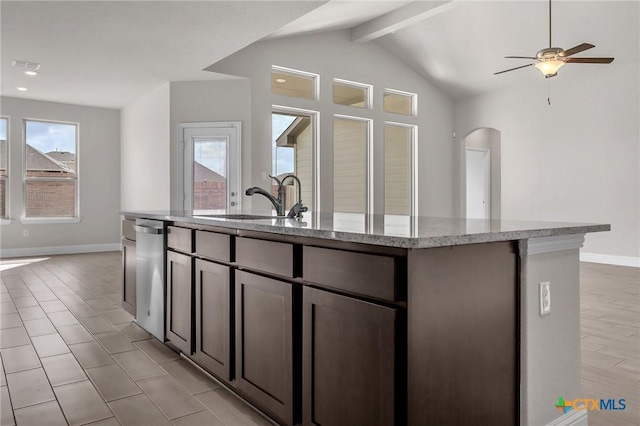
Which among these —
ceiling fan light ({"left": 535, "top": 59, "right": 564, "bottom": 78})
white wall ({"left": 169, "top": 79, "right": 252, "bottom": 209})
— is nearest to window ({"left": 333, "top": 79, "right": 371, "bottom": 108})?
white wall ({"left": 169, "top": 79, "right": 252, "bottom": 209})

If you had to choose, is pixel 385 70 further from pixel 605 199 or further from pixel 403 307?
pixel 403 307

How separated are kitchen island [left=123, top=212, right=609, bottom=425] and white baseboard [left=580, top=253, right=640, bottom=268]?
19.6 ft

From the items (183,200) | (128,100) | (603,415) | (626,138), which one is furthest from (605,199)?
(128,100)

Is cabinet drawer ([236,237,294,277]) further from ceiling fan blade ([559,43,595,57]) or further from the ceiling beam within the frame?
the ceiling beam

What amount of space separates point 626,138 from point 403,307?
23.4 feet

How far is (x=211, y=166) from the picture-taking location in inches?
250

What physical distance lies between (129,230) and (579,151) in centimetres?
701

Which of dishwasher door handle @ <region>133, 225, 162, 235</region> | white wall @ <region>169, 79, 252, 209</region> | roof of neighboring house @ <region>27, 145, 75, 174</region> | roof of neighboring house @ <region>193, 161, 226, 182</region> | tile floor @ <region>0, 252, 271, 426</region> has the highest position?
white wall @ <region>169, 79, 252, 209</region>

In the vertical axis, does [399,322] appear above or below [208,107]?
below

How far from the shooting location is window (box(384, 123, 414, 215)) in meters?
A: 8.34

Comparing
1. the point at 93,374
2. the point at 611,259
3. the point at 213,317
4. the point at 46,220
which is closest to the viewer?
the point at 213,317

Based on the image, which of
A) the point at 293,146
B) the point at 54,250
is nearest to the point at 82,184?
the point at 54,250

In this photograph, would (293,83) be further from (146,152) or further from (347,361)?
(347,361)

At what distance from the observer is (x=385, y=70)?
8141 millimetres
